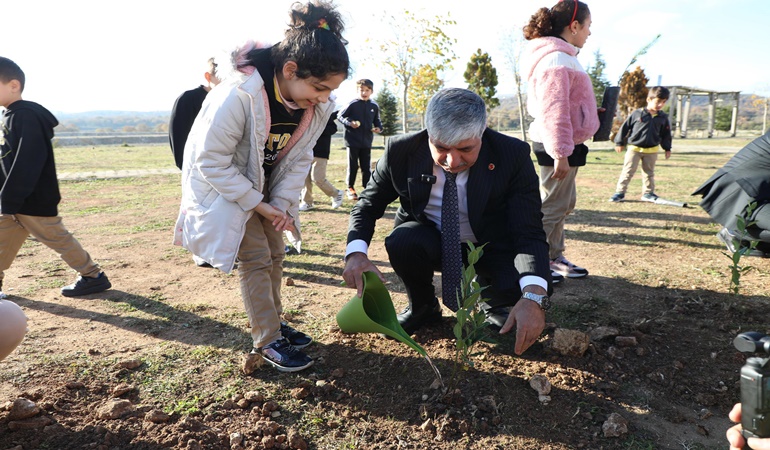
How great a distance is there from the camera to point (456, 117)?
208 centimetres

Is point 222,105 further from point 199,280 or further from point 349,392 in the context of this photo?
point 199,280

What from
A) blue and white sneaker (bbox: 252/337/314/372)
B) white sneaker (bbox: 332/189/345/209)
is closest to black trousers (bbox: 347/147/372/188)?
white sneaker (bbox: 332/189/345/209)

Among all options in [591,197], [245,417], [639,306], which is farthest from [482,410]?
[591,197]

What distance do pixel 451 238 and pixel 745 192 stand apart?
2455 mm

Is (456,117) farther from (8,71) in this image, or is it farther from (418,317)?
(8,71)

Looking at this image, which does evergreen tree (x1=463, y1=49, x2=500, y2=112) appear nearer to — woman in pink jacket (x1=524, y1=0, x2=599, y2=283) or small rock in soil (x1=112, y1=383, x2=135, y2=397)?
woman in pink jacket (x1=524, y1=0, x2=599, y2=283)

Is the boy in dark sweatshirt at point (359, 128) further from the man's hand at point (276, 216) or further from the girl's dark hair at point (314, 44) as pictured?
the girl's dark hair at point (314, 44)

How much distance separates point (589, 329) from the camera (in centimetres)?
288

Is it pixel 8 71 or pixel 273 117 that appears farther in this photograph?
pixel 8 71

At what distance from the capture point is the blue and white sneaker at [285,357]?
8.02ft

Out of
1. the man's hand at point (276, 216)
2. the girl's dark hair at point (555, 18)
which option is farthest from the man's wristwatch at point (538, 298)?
the girl's dark hair at point (555, 18)

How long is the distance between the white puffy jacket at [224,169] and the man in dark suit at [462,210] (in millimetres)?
567

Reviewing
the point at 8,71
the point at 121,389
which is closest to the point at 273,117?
the point at 121,389

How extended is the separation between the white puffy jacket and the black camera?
6.35ft
